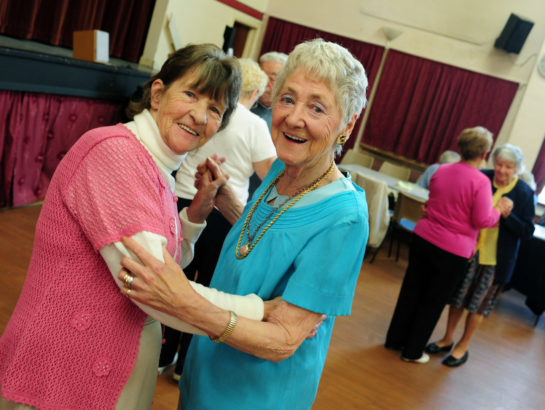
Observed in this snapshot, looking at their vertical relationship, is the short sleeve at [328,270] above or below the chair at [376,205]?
above

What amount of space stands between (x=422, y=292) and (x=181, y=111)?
287 centimetres

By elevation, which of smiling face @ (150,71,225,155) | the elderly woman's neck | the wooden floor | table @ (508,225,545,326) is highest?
smiling face @ (150,71,225,155)

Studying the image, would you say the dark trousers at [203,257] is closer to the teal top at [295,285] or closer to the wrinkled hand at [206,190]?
the wrinkled hand at [206,190]

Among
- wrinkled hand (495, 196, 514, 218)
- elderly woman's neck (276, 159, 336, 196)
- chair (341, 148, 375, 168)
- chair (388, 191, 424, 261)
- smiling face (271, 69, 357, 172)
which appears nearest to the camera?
smiling face (271, 69, 357, 172)

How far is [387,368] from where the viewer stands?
3723mm

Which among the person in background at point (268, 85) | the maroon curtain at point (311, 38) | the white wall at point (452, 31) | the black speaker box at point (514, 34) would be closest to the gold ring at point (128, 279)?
the person in background at point (268, 85)

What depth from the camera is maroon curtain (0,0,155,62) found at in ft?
15.9

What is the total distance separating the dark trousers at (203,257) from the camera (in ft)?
8.93

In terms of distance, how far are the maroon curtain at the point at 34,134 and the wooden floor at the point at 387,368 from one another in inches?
8.4

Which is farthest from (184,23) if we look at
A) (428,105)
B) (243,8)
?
(428,105)

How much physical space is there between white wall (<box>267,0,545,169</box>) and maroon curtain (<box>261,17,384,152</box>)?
121mm

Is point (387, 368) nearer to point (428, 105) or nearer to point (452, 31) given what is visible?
point (428, 105)

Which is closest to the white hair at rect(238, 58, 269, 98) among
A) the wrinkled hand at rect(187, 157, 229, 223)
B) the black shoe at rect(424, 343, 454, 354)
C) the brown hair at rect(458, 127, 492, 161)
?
the wrinkled hand at rect(187, 157, 229, 223)

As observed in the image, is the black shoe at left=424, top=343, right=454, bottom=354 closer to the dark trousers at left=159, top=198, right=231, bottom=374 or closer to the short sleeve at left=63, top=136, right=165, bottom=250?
the dark trousers at left=159, top=198, right=231, bottom=374
